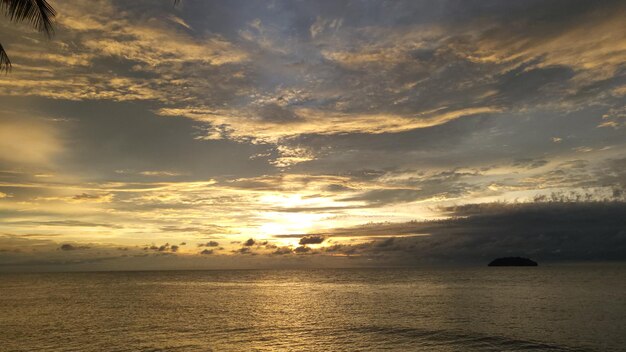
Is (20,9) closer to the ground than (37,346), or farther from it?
farther from it

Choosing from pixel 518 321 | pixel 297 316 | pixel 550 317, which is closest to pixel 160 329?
pixel 297 316

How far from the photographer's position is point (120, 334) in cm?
4962

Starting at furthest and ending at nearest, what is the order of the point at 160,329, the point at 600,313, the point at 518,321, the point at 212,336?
1. the point at 600,313
2. the point at 518,321
3. the point at 160,329
4. the point at 212,336

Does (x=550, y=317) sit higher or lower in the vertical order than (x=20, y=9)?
lower

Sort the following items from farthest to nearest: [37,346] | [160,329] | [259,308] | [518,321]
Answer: [259,308] → [518,321] → [160,329] → [37,346]

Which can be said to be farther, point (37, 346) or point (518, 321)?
point (518, 321)

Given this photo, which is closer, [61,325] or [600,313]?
[61,325]

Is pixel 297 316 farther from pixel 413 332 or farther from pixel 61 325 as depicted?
pixel 61 325

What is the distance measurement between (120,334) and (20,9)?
44.3m

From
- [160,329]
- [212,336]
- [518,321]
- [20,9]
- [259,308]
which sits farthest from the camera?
[259,308]

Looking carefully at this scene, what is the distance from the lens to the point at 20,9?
13.9 m

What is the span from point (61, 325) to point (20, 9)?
54.5 m

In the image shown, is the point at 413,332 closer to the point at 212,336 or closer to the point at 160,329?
the point at 212,336

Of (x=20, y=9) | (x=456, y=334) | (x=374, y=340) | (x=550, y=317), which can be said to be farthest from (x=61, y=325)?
(x=550, y=317)
